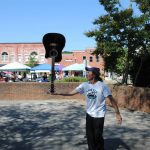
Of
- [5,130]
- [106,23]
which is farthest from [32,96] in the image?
[5,130]

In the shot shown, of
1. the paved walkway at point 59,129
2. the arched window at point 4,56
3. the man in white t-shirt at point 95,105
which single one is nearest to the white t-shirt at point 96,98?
the man in white t-shirt at point 95,105

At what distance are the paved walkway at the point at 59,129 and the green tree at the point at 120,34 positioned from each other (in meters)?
3.50

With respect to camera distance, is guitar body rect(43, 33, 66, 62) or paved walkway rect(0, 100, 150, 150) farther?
paved walkway rect(0, 100, 150, 150)

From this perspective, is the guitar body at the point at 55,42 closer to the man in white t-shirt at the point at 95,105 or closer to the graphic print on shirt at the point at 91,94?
the man in white t-shirt at the point at 95,105

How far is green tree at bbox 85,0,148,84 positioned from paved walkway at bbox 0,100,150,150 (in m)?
3.50

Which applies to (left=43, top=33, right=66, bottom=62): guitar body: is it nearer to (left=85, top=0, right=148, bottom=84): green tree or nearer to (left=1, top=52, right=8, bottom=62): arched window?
(left=85, top=0, right=148, bottom=84): green tree

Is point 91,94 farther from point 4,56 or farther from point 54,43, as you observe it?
point 4,56

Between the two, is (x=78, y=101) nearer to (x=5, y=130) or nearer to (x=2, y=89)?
(x=2, y=89)

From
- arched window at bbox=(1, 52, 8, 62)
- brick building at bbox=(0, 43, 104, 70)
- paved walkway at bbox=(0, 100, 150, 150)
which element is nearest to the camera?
paved walkway at bbox=(0, 100, 150, 150)

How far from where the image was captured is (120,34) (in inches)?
808

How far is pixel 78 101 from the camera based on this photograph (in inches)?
854

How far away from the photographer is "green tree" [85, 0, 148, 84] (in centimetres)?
2014

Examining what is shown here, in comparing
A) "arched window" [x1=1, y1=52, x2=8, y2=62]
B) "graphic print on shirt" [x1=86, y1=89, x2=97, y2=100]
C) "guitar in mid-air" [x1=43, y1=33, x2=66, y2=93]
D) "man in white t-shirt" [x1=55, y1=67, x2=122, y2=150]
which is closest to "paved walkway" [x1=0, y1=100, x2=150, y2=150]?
"man in white t-shirt" [x1=55, y1=67, x2=122, y2=150]

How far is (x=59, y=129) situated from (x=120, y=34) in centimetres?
901
